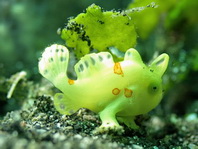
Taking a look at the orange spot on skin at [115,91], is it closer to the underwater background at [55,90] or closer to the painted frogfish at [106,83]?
the painted frogfish at [106,83]

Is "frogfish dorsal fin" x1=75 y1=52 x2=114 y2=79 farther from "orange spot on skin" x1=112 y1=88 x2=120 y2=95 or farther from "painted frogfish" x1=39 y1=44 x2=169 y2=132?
"orange spot on skin" x1=112 y1=88 x2=120 y2=95

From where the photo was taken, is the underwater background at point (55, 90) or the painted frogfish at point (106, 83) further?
the painted frogfish at point (106, 83)

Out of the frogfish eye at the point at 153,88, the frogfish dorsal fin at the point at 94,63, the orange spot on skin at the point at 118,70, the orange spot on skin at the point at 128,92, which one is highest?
the frogfish dorsal fin at the point at 94,63

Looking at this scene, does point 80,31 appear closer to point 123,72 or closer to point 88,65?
point 88,65

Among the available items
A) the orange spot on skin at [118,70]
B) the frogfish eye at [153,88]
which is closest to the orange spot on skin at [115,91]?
the orange spot on skin at [118,70]

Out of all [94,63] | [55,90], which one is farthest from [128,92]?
[55,90]

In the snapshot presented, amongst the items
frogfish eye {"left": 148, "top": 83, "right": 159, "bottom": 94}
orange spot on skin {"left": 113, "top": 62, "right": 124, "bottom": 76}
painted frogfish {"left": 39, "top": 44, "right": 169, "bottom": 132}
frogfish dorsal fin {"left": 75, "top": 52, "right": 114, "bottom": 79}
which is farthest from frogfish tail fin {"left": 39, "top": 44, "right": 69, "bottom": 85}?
frogfish eye {"left": 148, "top": 83, "right": 159, "bottom": 94}
